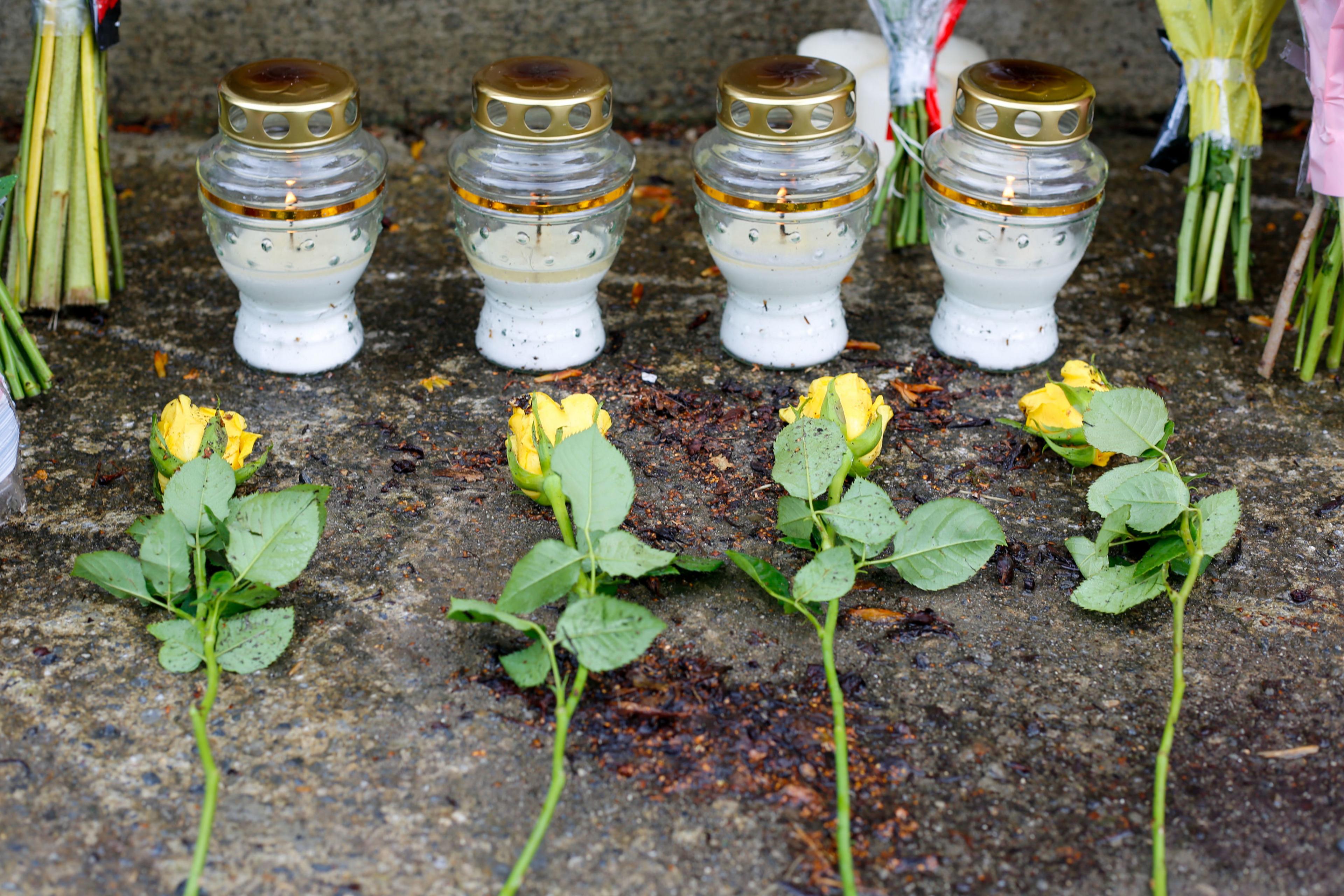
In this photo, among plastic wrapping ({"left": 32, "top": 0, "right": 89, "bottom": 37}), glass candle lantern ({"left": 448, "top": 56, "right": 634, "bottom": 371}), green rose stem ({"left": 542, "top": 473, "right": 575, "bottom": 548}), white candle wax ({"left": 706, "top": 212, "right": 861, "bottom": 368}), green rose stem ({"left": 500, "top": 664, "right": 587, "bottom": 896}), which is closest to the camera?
green rose stem ({"left": 500, "top": 664, "right": 587, "bottom": 896})

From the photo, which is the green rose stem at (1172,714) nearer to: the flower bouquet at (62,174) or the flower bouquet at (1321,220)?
the flower bouquet at (1321,220)

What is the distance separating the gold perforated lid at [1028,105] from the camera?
2146 mm

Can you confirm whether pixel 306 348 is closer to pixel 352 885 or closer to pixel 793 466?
pixel 793 466

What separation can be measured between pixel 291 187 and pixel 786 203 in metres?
0.85

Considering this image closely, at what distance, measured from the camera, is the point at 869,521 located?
69.4 inches

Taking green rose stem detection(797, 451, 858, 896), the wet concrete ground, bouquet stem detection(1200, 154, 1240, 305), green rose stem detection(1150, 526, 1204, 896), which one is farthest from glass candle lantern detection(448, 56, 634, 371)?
bouquet stem detection(1200, 154, 1240, 305)

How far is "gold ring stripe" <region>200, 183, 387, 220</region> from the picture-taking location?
2.14m

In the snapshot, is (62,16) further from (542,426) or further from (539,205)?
(542,426)

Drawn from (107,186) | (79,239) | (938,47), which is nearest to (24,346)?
(79,239)

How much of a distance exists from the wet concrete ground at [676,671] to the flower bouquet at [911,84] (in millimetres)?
364

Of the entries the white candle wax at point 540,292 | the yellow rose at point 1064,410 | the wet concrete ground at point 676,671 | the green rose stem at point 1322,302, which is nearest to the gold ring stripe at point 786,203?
the white candle wax at point 540,292

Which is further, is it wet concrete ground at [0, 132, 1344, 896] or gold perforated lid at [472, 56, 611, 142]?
gold perforated lid at [472, 56, 611, 142]

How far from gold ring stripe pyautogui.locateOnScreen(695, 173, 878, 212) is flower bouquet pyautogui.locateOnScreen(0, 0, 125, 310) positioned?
3.95ft

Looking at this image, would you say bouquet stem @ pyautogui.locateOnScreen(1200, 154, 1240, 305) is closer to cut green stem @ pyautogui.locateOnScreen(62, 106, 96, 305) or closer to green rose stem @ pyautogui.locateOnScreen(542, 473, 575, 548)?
green rose stem @ pyautogui.locateOnScreen(542, 473, 575, 548)
